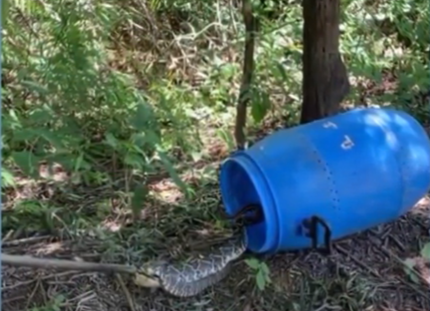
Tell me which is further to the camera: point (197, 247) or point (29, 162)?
point (197, 247)

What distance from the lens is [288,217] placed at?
280cm

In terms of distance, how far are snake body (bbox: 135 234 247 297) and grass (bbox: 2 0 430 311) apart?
32 millimetres

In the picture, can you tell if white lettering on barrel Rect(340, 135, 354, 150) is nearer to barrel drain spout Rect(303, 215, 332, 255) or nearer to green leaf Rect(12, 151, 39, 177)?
barrel drain spout Rect(303, 215, 332, 255)

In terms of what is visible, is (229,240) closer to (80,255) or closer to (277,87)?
(80,255)

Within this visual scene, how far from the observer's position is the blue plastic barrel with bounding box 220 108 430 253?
2807 mm

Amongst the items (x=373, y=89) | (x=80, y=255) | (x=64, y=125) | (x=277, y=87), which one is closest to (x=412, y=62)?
(x=373, y=89)

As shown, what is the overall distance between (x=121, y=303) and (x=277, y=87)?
2039 millimetres

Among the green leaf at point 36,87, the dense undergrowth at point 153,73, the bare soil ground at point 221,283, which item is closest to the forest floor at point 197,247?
the bare soil ground at point 221,283

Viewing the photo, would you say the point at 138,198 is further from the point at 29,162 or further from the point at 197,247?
the point at 29,162

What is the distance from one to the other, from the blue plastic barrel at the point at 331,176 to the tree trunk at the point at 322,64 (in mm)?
367

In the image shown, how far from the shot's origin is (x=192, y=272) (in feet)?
8.98

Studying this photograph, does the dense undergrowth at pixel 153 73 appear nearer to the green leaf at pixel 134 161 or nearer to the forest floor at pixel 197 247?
the green leaf at pixel 134 161

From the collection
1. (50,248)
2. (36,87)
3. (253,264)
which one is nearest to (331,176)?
(253,264)

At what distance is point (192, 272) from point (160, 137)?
0.62 m
